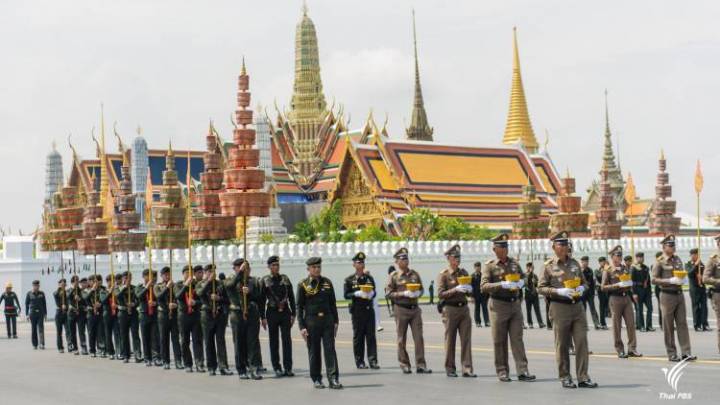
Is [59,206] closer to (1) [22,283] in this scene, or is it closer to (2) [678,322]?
(1) [22,283]

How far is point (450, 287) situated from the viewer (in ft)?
48.6

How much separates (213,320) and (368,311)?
6.97 feet

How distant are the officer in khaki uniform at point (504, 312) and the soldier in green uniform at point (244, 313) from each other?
10.9 ft

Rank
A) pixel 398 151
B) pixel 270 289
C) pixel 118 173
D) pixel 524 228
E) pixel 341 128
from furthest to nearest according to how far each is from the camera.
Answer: pixel 118 173, pixel 341 128, pixel 398 151, pixel 524 228, pixel 270 289

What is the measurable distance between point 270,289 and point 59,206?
27000mm

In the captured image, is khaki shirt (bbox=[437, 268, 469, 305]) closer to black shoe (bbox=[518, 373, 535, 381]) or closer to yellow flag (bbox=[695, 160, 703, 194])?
black shoe (bbox=[518, 373, 535, 381])

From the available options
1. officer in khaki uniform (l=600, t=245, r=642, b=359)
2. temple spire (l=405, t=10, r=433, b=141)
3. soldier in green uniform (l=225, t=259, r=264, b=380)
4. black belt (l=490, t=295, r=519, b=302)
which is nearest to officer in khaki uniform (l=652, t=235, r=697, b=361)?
officer in khaki uniform (l=600, t=245, r=642, b=359)

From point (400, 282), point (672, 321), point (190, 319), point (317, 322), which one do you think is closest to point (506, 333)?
point (400, 282)

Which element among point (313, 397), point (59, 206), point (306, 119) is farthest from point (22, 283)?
point (306, 119)

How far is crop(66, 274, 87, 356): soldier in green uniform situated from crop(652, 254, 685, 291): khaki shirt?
34.9ft

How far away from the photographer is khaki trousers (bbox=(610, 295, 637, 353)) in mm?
16562

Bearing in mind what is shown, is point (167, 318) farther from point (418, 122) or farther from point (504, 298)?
point (418, 122)

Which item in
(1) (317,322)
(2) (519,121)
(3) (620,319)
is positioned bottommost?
(3) (620,319)

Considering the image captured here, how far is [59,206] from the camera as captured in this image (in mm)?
40812
